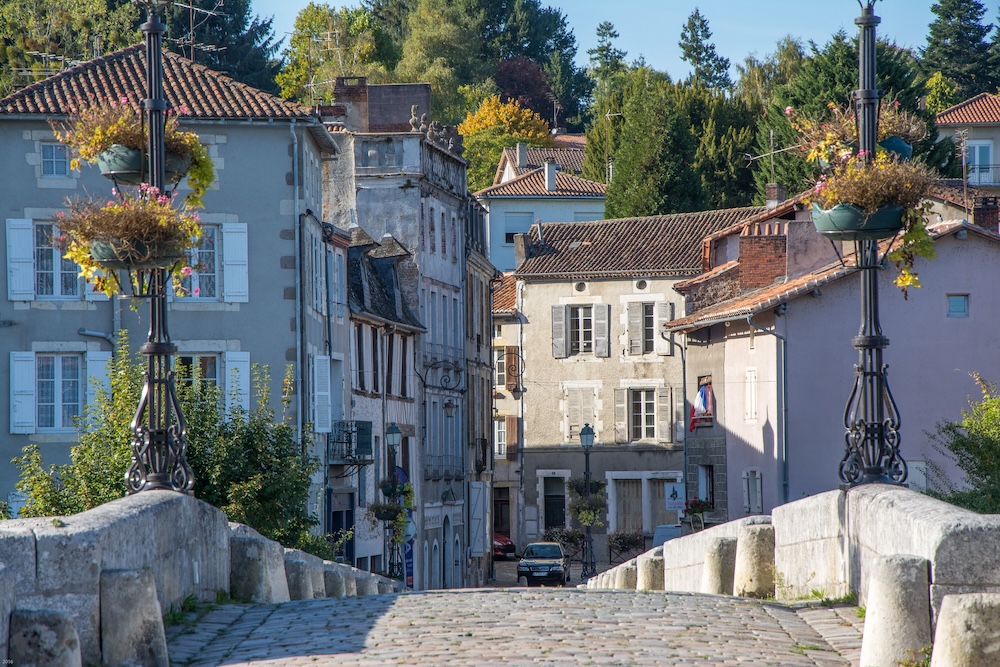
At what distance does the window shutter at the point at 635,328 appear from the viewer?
188 ft

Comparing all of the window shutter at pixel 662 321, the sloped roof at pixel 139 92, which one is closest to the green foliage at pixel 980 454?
the sloped roof at pixel 139 92

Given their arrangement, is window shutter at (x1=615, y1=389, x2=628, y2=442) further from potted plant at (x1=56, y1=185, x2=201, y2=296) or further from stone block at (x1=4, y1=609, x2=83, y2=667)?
stone block at (x1=4, y1=609, x2=83, y2=667)

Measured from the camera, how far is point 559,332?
58344mm

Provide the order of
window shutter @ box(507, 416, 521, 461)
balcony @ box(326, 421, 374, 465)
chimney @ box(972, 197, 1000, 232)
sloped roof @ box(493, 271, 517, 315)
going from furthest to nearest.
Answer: sloped roof @ box(493, 271, 517, 315) → window shutter @ box(507, 416, 521, 461) → chimney @ box(972, 197, 1000, 232) → balcony @ box(326, 421, 374, 465)

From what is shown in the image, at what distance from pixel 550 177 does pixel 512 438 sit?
18.2m

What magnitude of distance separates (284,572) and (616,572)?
770cm

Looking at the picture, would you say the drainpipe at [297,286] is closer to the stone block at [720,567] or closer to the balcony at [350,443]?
the balcony at [350,443]

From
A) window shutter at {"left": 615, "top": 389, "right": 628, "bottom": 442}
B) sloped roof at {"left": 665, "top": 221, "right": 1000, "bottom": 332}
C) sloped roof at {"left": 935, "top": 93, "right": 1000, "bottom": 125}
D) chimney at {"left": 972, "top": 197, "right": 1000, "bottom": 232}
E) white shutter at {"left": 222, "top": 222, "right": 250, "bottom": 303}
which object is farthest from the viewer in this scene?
sloped roof at {"left": 935, "top": 93, "right": 1000, "bottom": 125}

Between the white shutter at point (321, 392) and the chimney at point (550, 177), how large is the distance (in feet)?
133

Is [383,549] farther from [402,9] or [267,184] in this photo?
[402,9]

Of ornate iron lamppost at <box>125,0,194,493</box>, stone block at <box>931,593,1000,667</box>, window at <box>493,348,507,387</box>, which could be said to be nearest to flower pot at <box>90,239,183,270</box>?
ornate iron lamppost at <box>125,0,194,493</box>

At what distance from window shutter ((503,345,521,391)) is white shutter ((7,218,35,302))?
2858 centimetres

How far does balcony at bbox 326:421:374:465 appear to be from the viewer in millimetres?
37406

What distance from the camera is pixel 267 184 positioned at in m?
33.6
